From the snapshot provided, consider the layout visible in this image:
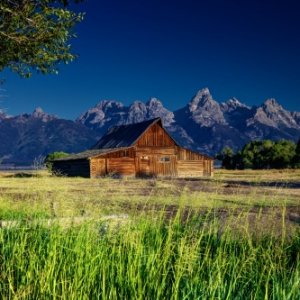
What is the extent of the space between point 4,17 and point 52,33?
1688 mm

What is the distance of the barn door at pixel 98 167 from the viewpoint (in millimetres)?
59125

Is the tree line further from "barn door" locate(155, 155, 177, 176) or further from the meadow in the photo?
the meadow

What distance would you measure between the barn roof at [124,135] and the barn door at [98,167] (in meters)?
5.07

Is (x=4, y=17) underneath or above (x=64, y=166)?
above

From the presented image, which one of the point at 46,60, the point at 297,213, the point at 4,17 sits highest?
the point at 4,17

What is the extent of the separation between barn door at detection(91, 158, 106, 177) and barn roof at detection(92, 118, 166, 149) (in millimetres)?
5074

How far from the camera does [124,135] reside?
6775cm

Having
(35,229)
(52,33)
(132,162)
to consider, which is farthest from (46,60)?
(132,162)

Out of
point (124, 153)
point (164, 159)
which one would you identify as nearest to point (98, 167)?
point (124, 153)

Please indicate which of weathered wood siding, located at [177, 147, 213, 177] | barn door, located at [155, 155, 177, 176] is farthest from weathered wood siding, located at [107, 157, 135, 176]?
weathered wood siding, located at [177, 147, 213, 177]

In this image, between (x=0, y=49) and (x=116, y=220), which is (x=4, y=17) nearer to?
(x=0, y=49)

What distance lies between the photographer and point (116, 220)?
30.6 feet

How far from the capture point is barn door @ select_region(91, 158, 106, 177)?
59.1 metres

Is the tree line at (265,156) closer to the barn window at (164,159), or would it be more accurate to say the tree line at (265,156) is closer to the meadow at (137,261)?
the barn window at (164,159)
